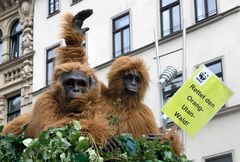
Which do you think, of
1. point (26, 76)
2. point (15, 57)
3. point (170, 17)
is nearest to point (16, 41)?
point (15, 57)

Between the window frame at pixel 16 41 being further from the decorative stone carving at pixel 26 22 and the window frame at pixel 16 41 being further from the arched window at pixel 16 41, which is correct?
the decorative stone carving at pixel 26 22

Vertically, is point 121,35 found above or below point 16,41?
below

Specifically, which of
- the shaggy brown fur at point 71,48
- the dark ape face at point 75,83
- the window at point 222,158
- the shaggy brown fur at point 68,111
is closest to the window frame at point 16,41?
the window at point 222,158

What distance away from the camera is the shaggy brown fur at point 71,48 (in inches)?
187

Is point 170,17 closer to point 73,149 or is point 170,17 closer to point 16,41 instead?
point 16,41

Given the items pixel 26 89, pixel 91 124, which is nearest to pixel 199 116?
pixel 91 124

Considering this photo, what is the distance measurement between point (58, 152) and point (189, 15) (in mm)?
11536

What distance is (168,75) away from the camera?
1009 centimetres

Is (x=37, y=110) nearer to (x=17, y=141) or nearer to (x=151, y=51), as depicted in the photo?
(x=17, y=141)

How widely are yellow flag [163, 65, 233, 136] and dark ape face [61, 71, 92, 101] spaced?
3384 mm

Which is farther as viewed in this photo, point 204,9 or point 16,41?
point 16,41

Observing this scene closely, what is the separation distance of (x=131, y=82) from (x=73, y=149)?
1.55m

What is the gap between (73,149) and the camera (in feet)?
11.7

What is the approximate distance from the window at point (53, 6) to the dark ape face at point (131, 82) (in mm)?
13769
